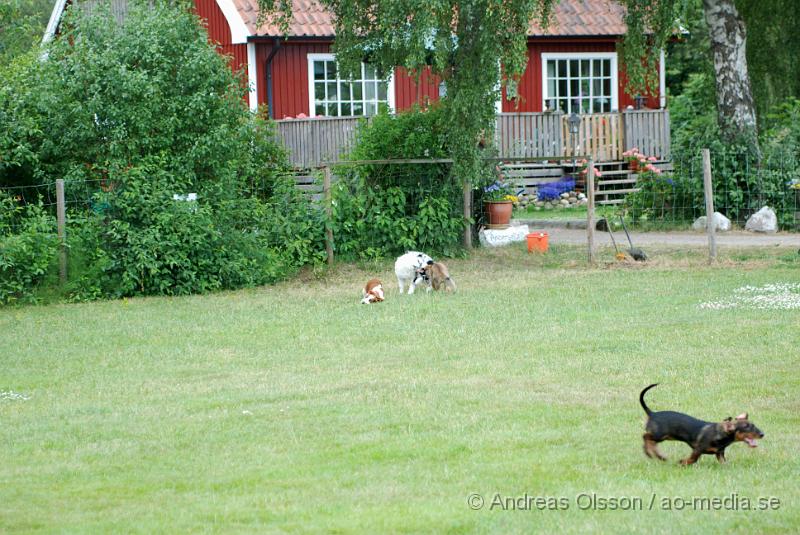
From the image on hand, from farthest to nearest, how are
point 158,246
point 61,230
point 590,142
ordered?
1. point 590,142
2. point 61,230
3. point 158,246

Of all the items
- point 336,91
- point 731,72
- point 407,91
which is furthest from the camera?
point 407,91

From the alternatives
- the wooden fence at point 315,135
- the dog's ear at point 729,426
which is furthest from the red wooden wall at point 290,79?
the dog's ear at point 729,426

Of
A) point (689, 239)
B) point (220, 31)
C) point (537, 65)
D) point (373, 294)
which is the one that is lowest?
point (373, 294)

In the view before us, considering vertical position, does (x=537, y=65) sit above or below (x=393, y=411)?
above

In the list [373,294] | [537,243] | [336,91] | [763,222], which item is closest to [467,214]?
[537,243]

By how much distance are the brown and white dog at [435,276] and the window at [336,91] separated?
13742 millimetres

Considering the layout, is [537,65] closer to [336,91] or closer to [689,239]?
[336,91]

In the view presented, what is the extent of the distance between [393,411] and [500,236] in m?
12.3

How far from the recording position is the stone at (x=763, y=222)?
22.1 m

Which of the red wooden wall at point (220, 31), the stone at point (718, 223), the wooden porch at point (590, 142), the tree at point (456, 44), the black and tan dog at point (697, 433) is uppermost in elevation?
the red wooden wall at point (220, 31)

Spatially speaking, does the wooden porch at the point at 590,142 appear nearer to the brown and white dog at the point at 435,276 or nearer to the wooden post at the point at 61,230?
the brown and white dog at the point at 435,276

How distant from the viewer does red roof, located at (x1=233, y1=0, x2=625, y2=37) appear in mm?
27594

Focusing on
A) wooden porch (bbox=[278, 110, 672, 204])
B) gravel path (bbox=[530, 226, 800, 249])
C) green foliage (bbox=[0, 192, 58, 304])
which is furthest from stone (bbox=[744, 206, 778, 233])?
green foliage (bbox=[0, 192, 58, 304])

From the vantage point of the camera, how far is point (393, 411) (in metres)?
8.60
